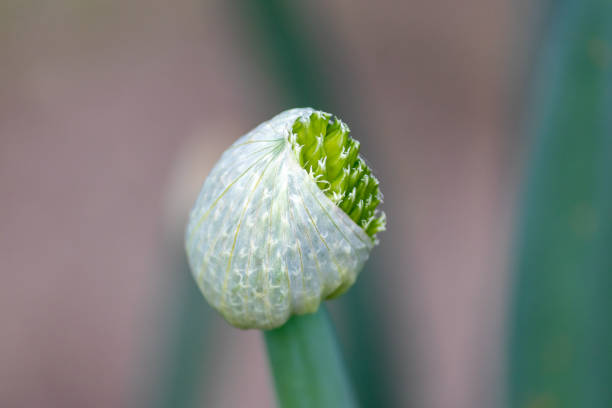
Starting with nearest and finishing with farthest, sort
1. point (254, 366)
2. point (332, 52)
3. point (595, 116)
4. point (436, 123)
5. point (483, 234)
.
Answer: point (595, 116), point (332, 52), point (254, 366), point (483, 234), point (436, 123)

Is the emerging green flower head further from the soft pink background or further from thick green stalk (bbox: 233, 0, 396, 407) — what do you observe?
the soft pink background

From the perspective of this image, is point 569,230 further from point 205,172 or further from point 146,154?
Answer: point 146,154

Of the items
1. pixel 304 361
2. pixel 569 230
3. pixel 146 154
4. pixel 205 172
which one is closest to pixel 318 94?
pixel 205 172

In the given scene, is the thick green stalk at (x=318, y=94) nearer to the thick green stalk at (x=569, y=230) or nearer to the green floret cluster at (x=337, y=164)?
the thick green stalk at (x=569, y=230)

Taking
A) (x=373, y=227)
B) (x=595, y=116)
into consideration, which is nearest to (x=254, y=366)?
(x=595, y=116)

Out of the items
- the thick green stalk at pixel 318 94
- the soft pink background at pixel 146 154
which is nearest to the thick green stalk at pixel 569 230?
the thick green stalk at pixel 318 94

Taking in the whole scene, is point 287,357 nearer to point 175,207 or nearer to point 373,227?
point 373,227

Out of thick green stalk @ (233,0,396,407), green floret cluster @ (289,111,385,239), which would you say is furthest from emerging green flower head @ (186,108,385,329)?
thick green stalk @ (233,0,396,407)
